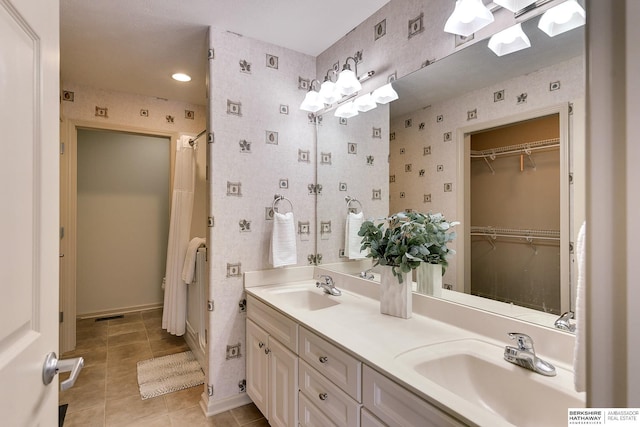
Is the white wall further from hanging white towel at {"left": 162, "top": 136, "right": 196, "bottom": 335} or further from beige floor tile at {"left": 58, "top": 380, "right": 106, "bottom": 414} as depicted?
beige floor tile at {"left": 58, "top": 380, "right": 106, "bottom": 414}

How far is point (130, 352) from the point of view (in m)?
2.91

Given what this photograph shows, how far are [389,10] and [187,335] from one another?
303 centimetres

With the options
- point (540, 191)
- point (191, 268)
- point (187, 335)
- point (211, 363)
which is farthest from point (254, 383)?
point (540, 191)

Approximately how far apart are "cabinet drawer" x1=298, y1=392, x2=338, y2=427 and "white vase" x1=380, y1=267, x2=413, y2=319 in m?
0.50

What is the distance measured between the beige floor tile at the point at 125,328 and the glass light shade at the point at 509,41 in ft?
12.5

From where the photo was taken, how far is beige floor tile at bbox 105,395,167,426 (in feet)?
6.53

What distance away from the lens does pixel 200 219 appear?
2996 mm

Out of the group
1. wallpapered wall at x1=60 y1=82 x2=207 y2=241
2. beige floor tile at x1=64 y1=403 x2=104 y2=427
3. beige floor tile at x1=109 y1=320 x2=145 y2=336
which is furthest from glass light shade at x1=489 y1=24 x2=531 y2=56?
beige floor tile at x1=109 y1=320 x2=145 y2=336

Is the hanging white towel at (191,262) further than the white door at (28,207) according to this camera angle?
Yes

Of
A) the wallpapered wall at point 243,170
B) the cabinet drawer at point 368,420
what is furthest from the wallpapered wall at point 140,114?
the cabinet drawer at point 368,420

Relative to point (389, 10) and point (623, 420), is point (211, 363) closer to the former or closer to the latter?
point (623, 420)

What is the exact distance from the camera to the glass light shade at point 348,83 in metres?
1.95

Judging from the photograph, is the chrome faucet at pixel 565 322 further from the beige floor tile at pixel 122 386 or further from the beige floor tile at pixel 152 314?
the beige floor tile at pixel 152 314

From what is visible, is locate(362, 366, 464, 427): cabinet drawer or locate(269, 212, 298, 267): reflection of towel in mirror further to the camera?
locate(269, 212, 298, 267): reflection of towel in mirror
